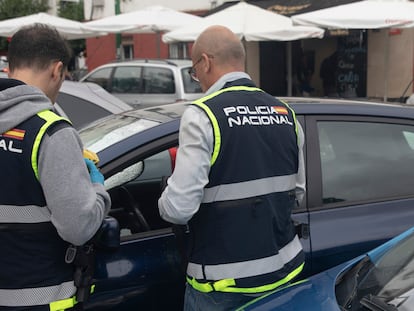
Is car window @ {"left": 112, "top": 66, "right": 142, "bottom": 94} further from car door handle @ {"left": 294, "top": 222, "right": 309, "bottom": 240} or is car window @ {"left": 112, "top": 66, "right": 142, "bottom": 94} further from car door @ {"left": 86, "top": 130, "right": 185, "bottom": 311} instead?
car door handle @ {"left": 294, "top": 222, "right": 309, "bottom": 240}

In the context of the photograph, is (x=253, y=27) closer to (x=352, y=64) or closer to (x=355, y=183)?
(x=352, y=64)

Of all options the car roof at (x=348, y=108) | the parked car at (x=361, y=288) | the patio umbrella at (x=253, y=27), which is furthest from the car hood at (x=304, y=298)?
the patio umbrella at (x=253, y=27)

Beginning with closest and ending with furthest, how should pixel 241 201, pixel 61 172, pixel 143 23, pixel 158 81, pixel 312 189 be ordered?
pixel 61 172, pixel 241 201, pixel 312 189, pixel 158 81, pixel 143 23

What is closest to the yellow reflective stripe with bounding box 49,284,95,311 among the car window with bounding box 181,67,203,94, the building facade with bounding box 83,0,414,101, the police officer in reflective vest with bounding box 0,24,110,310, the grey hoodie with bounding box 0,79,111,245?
the police officer in reflective vest with bounding box 0,24,110,310

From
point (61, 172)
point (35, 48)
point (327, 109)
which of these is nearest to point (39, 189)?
point (61, 172)

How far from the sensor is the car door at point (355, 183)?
2.64m

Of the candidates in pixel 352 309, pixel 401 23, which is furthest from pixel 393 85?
pixel 352 309

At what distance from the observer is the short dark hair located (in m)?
1.97

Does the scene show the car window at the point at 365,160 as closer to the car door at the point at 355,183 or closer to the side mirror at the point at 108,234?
the car door at the point at 355,183

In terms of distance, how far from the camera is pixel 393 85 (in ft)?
46.9

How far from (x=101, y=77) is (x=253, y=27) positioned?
3199 millimetres

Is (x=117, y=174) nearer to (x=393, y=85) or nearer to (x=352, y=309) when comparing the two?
(x=352, y=309)

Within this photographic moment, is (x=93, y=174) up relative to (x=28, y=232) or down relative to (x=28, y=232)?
up

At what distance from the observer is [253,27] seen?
1084cm
